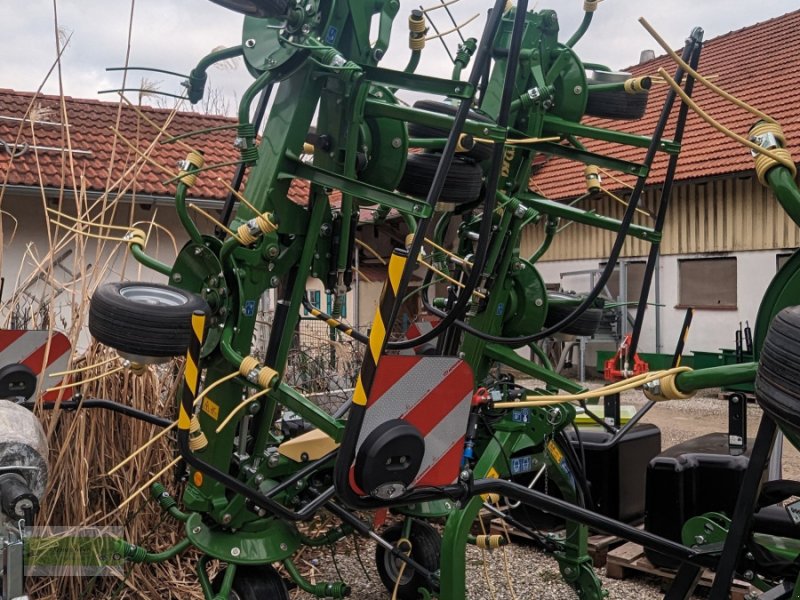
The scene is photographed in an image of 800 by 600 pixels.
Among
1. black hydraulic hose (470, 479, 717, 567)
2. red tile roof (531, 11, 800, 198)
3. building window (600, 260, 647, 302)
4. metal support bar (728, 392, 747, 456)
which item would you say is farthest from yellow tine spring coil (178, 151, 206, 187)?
building window (600, 260, 647, 302)

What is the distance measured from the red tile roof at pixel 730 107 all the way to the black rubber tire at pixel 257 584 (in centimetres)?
918

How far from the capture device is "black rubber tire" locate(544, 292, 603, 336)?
3.92 m

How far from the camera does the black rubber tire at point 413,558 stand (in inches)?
150

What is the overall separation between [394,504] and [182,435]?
874 millimetres

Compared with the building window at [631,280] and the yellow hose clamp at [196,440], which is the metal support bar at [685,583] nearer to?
the yellow hose clamp at [196,440]

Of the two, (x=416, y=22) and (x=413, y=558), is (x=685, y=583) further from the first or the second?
(x=416, y=22)

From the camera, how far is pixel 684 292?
12352mm

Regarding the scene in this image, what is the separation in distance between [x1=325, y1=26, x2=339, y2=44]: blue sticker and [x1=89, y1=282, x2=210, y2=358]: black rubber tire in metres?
1.19

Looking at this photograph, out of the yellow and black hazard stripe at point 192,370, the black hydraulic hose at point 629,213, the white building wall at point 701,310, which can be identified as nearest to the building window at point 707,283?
the white building wall at point 701,310

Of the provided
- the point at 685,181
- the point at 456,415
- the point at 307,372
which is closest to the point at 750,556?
the point at 456,415

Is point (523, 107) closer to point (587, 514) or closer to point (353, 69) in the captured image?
point (353, 69)

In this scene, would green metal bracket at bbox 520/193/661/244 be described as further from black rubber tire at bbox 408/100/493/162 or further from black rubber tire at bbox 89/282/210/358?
black rubber tire at bbox 89/282/210/358

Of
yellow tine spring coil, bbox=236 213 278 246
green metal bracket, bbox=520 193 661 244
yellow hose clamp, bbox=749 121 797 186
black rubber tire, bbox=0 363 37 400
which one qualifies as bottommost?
black rubber tire, bbox=0 363 37 400

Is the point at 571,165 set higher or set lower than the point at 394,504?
higher
